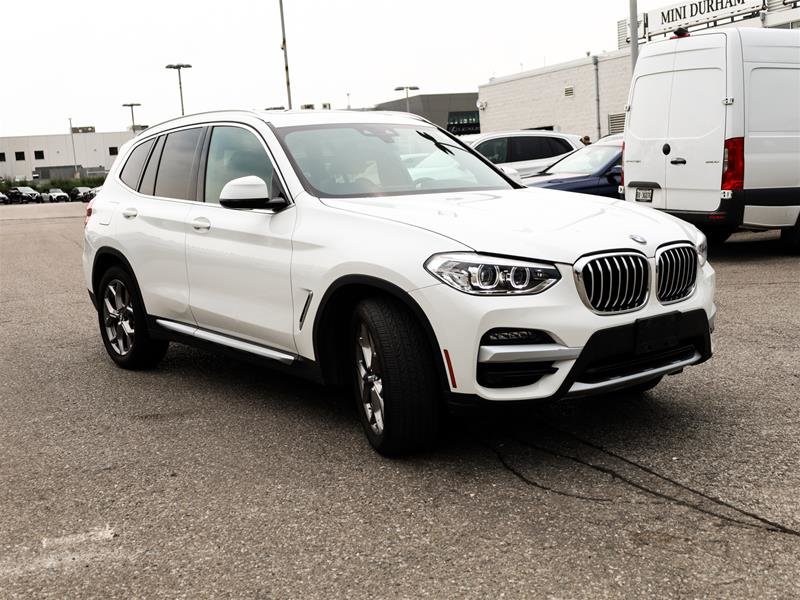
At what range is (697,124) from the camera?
10.7m

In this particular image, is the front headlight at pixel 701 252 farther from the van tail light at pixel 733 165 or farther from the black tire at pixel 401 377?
the van tail light at pixel 733 165

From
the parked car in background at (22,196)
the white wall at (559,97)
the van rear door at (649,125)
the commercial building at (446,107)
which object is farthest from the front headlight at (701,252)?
the parked car in background at (22,196)

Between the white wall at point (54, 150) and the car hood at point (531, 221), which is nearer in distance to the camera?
the car hood at point (531, 221)

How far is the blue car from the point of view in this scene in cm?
1322

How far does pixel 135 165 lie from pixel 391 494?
3745 mm

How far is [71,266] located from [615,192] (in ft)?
27.0

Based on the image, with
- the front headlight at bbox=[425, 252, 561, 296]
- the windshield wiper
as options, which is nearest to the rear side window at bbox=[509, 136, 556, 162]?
the windshield wiper

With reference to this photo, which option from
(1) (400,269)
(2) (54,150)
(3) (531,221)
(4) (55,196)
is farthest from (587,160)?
(2) (54,150)

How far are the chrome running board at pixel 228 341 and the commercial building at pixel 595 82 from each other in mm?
29058

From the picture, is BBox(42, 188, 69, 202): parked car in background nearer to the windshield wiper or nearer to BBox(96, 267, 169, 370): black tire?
BBox(96, 267, 169, 370): black tire

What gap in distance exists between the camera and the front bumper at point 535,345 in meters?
3.95

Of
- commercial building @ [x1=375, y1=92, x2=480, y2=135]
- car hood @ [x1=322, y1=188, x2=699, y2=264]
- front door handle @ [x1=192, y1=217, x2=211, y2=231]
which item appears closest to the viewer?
car hood @ [x1=322, y1=188, x2=699, y2=264]

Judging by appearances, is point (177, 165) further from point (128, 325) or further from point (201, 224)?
point (128, 325)

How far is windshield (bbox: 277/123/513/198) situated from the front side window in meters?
0.19
